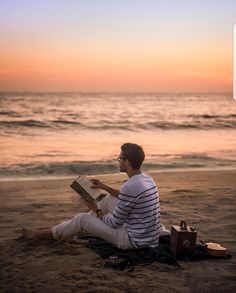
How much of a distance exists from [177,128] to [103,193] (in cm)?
3017

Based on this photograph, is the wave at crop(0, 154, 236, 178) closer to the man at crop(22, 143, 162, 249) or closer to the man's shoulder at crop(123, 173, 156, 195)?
the man at crop(22, 143, 162, 249)

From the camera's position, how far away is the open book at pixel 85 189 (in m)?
5.75

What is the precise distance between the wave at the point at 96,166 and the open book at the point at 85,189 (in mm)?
7605

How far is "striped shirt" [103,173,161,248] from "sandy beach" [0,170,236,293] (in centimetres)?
35

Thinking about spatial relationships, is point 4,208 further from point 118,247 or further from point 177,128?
point 177,128

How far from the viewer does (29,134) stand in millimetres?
28375

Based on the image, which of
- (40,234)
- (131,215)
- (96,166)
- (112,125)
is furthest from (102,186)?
(112,125)

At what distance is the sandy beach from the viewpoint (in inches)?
185

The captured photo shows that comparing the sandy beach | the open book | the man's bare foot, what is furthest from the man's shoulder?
the man's bare foot

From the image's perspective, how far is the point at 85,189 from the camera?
5.77m

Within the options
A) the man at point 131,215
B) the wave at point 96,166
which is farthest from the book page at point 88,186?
the wave at point 96,166

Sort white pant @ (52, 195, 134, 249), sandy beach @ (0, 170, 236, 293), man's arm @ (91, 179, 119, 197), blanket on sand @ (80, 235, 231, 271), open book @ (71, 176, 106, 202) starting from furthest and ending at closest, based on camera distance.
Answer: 1. man's arm @ (91, 179, 119, 197)
2. open book @ (71, 176, 106, 202)
3. white pant @ (52, 195, 134, 249)
4. blanket on sand @ (80, 235, 231, 271)
5. sandy beach @ (0, 170, 236, 293)

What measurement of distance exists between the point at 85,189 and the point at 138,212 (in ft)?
2.64

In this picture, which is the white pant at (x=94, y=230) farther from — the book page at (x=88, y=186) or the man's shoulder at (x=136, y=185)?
the man's shoulder at (x=136, y=185)
